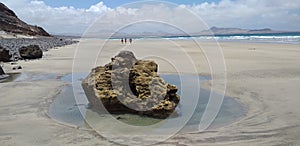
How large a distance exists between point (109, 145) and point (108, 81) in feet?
10.9

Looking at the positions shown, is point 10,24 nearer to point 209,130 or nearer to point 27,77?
point 27,77

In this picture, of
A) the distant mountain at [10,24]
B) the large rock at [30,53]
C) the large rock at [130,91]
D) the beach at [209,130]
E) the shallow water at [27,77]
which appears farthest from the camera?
the distant mountain at [10,24]

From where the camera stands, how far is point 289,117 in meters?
7.71

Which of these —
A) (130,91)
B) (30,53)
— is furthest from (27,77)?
(30,53)

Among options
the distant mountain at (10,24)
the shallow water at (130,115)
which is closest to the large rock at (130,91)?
the shallow water at (130,115)

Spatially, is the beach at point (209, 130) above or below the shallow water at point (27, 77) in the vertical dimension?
below

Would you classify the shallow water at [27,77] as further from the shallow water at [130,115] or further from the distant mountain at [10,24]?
the distant mountain at [10,24]

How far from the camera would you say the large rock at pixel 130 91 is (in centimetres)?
816

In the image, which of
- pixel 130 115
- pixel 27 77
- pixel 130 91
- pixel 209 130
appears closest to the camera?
pixel 209 130

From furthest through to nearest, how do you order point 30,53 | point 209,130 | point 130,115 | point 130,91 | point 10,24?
point 10,24, point 30,53, point 130,91, point 130,115, point 209,130

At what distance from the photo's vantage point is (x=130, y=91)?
8.76 meters

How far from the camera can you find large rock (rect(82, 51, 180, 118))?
8.16 metres

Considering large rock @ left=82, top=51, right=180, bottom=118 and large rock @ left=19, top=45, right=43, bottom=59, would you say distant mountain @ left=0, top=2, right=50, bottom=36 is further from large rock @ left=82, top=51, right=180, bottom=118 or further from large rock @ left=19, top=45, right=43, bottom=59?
large rock @ left=82, top=51, right=180, bottom=118

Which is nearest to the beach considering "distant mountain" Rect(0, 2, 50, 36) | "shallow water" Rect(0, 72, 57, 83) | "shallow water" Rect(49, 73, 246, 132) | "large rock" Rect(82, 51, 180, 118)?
"shallow water" Rect(49, 73, 246, 132)
